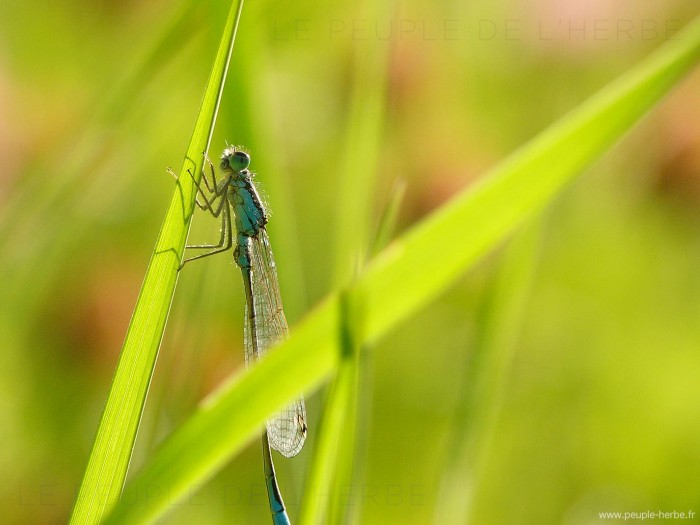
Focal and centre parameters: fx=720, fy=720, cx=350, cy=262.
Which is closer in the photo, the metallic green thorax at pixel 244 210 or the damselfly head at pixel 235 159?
the damselfly head at pixel 235 159

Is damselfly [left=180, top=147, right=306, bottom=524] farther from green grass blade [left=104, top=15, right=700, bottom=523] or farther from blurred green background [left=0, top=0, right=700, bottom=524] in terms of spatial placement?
green grass blade [left=104, top=15, right=700, bottom=523]

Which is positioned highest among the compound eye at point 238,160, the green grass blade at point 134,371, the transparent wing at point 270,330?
the compound eye at point 238,160

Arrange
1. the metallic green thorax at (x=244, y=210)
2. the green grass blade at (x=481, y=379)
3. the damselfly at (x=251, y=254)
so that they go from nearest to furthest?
1. the green grass blade at (x=481, y=379)
2. the damselfly at (x=251, y=254)
3. the metallic green thorax at (x=244, y=210)

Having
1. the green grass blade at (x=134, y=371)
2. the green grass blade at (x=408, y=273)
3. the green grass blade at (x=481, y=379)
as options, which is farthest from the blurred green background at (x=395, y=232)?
the green grass blade at (x=408, y=273)

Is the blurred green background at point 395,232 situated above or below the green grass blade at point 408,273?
above

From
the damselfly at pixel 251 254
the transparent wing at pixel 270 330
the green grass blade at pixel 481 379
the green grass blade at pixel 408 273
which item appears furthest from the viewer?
the damselfly at pixel 251 254

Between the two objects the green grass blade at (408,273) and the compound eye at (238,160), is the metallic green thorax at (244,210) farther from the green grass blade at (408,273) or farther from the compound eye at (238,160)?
the green grass blade at (408,273)
